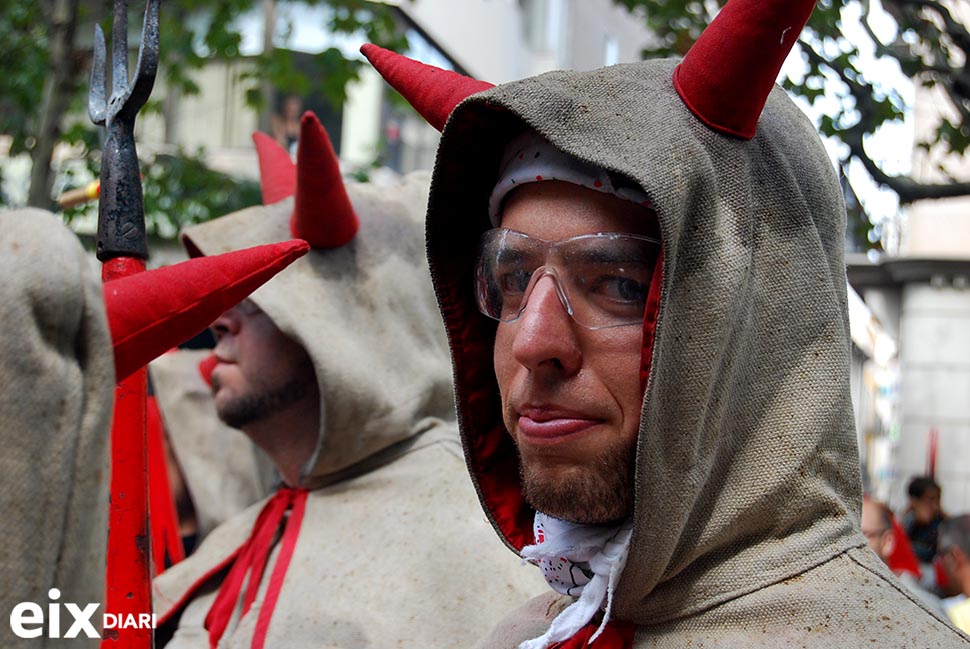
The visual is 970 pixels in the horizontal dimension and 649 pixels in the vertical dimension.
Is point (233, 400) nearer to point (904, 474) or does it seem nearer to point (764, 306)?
point (764, 306)

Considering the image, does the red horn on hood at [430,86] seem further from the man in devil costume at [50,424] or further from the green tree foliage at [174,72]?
the green tree foliage at [174,72]

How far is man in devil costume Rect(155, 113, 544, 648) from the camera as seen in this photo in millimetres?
3453

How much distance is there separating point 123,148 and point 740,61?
1.30 m

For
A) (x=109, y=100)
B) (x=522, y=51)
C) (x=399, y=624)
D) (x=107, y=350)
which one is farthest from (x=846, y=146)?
(x=522, y=51)

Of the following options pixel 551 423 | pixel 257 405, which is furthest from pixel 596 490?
pixel 257 405

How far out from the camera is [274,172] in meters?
4.29

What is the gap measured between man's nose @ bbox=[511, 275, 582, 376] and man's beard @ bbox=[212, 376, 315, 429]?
1.83m

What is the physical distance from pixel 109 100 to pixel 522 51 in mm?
18932

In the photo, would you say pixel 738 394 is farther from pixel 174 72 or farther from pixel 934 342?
pixel 934 342

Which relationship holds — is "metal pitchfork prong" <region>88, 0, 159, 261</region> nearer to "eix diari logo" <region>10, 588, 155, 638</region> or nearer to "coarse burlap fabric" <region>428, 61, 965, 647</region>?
"coarse burlap fabric" <region>428, 61, 965, 647</region>

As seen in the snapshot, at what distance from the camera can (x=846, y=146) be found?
277 inches

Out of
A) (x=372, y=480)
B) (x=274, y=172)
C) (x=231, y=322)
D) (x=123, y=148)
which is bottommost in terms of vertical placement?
(x=372, y=480)

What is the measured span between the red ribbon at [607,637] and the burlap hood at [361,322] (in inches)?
64.4

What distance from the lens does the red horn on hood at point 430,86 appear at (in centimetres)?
249
